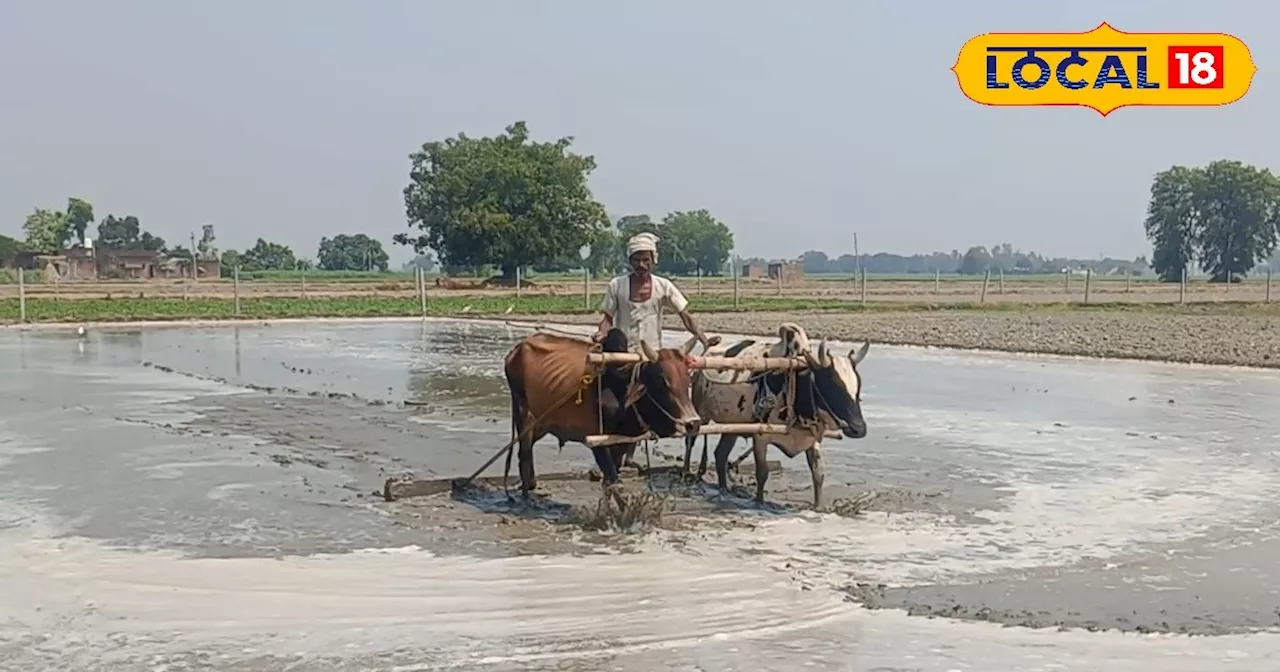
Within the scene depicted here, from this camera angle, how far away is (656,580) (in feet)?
23.5

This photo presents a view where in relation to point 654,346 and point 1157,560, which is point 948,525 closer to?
point 1157,560

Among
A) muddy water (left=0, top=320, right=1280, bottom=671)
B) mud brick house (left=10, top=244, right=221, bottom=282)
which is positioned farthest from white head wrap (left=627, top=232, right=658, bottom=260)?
mud brick house (left=10, top=244, right=221, bottom=282)

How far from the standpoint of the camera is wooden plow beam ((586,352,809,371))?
8500 millimetres

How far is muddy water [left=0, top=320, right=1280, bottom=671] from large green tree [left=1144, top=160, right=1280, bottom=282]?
261 ft

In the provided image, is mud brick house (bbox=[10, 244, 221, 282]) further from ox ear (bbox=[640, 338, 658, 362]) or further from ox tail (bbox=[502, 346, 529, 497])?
ox ear (bbox=[640, 338, 658, 362])

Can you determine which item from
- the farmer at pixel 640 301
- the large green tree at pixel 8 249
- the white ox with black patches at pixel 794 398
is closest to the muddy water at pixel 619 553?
the white ox with black patches at pixel 794 398

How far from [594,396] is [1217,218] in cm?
8887

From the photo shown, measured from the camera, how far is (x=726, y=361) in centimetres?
882

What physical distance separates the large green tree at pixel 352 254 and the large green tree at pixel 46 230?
28187 millimetres

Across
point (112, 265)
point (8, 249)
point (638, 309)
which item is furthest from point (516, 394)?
point (8, 249)

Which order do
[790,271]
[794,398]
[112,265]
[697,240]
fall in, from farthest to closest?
[697,240] → [790,271] → [112,265] → [794,398]

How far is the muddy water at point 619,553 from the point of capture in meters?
5.99

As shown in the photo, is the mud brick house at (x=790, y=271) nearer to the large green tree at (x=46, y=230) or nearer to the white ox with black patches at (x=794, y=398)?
the large green tree at (x=46, y=230)

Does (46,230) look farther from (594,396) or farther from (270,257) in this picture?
(594,396)
